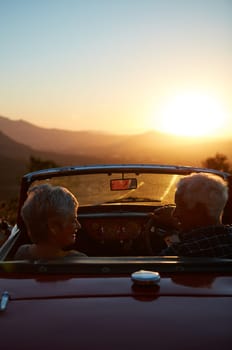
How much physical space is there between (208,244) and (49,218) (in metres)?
0.78

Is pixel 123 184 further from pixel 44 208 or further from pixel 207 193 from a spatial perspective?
pixel 44 208

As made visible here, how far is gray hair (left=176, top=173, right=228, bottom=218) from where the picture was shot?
10.8 feet

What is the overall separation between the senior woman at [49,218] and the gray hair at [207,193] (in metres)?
0.61

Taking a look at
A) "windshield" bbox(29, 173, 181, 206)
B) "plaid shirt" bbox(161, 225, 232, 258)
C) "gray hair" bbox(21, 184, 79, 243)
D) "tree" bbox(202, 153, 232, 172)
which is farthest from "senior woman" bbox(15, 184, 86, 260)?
"tree" bbox(202, 153, 232, 172)

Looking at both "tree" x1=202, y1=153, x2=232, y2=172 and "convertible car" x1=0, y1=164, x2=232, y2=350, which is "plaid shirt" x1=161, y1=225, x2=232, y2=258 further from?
"tree" x1=202, y1=153, x2=232, y2=172

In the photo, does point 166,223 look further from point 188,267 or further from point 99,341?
point 99,341

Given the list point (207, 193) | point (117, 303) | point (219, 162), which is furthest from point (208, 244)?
point (219, 162)

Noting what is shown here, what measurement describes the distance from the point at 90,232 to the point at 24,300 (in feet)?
8.95

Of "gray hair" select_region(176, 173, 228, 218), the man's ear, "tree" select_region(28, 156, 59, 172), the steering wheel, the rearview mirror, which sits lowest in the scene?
"tree" select_region(28, 156, 59, 172)

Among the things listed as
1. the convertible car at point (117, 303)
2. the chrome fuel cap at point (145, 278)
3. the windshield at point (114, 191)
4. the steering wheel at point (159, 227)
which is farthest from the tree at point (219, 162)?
the chrome fuel cap at point (145, 278)

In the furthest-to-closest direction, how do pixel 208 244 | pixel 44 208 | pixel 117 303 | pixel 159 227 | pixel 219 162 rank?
pixel 219 162 < pixel 159 227 < pixel 208 244 < pixel 44 208 < pixel 117 303

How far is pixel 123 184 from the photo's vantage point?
4746mm

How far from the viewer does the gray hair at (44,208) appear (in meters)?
3.08

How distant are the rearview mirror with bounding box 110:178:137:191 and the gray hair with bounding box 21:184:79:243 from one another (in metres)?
1.61
